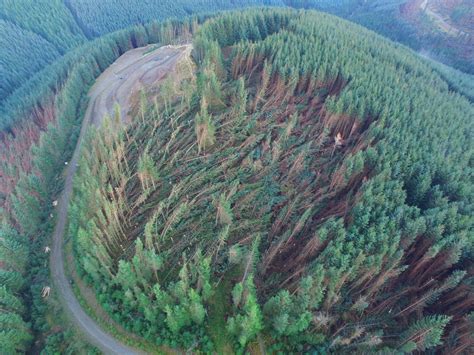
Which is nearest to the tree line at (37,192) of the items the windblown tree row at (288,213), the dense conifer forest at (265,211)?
the dense conifer forest at (265,211)

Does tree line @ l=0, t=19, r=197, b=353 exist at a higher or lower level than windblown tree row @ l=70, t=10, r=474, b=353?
lower

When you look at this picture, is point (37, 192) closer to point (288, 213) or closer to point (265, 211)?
point (265, 211)

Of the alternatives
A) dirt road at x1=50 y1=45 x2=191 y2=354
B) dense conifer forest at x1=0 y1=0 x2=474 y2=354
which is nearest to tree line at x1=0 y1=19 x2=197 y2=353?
dense conifer forest at x1=0 y1=0 x2=474 y2=354

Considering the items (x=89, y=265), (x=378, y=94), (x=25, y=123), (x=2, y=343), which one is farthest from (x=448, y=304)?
(x=25, y=123)

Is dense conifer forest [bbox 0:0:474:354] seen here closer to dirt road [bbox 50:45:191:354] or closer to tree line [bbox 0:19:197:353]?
tree line [bbox 0:19:197:353]

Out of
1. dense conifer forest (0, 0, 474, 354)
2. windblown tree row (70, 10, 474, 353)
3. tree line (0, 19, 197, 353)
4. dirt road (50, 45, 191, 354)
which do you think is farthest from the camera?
dirt road (50, 45, 191, 354)

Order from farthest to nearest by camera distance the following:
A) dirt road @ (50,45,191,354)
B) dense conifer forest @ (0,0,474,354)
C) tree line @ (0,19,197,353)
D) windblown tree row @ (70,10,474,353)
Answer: dirt road @ (50,45,191,354) → tree line @ (0,19,197,353) → dense conifer forest @ (0,0,474,354) → windblown tree row @ (70,10,474,353)
